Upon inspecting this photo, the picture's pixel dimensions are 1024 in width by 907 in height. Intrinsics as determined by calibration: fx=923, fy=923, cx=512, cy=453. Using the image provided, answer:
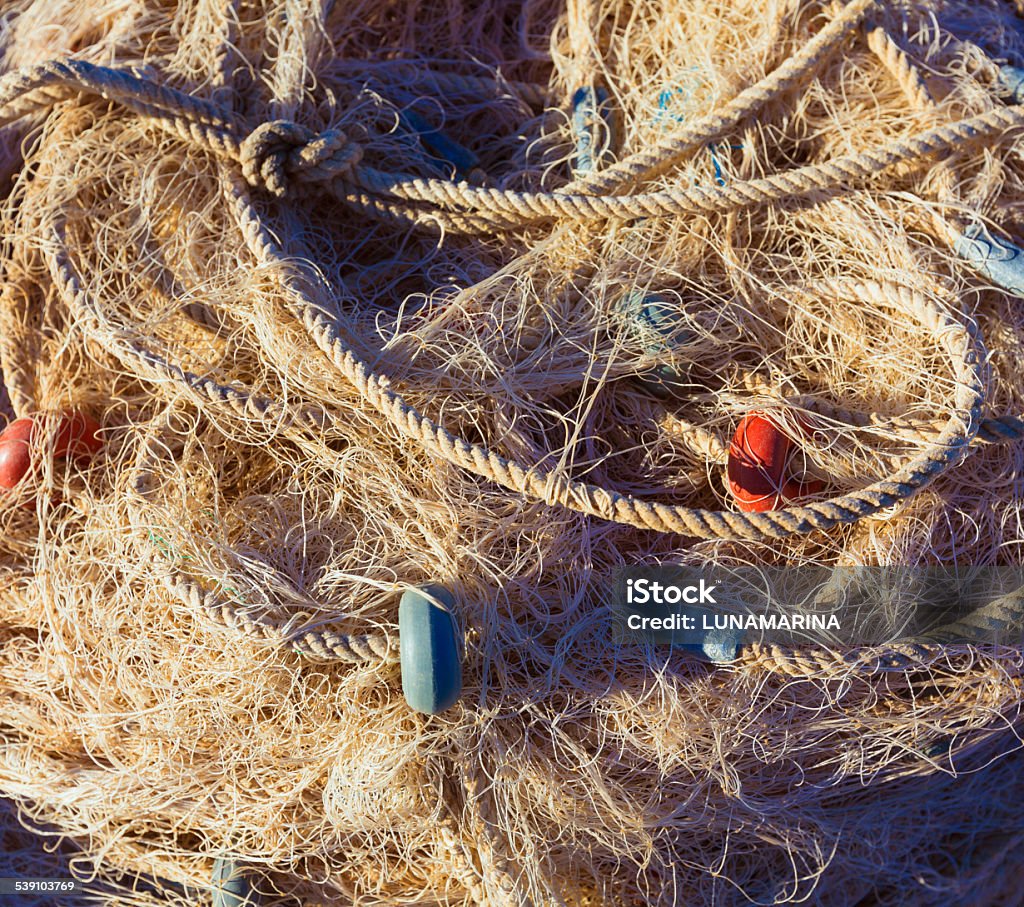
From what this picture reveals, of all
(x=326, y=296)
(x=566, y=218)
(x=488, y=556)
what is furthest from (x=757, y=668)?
(x=326, y=296)

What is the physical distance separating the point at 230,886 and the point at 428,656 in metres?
0.59

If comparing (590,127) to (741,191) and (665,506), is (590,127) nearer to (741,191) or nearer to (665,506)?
(741,191)

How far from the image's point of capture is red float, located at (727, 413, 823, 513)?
1.44 metres

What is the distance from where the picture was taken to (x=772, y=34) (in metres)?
1.64

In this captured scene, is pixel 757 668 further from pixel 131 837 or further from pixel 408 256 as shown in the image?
pixel 131 837

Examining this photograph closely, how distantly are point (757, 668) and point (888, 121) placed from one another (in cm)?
98

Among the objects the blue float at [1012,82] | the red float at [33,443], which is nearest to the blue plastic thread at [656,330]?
the blue float at [1012,82]

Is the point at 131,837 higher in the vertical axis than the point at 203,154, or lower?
lower

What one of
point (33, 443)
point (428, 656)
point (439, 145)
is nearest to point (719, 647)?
point (428, 656)

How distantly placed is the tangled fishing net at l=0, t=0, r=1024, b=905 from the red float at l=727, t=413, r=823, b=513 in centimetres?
4

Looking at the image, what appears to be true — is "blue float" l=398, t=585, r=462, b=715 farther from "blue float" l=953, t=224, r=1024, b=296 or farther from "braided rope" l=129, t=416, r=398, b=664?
"blue float" l=953, t=224, r=1024, b=296

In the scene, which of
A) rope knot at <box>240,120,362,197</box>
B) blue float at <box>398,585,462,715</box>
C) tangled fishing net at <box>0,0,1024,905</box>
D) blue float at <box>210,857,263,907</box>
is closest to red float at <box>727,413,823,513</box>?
tangled fishing net at <box>0,0,1024,905</box>

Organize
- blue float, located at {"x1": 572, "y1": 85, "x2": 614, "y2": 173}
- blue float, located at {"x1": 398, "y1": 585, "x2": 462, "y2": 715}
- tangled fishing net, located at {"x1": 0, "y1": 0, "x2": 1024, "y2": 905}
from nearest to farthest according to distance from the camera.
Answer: blue float, located at {"x1": 398, "y1": 585, "x2": 462, "y2": 715}, tangled fishing net, located at {"x1": 0, "y1": 0, "x2": 1024, "y2": 905}, blue float, located at {"x1": 572, "y1": 85, "x2": 614, "y2": 173}

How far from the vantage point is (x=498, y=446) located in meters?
1.48
